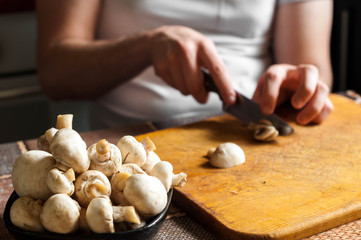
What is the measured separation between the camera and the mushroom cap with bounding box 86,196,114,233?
0.46 metres

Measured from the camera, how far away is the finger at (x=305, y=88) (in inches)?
37.2

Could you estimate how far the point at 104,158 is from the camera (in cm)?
51

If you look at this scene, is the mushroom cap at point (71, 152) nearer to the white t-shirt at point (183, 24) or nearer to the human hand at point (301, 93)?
the human hand at point (301, 93)

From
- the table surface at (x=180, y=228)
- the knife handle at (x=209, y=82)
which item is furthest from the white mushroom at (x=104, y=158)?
the knife handle at (x=209, y=82)

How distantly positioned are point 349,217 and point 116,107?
0.80 metres

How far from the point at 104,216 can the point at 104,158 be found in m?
0.07

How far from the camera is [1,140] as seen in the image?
1960 millimetres

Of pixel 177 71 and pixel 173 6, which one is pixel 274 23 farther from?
pixel 177 71

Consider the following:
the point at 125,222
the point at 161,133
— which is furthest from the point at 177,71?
the point at 125,222

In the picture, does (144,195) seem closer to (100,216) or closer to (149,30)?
(100,216)

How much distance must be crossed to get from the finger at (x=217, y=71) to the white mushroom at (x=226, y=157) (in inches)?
8.6

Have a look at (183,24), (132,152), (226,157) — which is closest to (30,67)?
(183,24)

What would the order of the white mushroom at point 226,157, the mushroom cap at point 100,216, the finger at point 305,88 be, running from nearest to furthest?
1. the mushroom cap at point 100,216
2. the white mushroom at point 226,157
3. the finger at point 305,88

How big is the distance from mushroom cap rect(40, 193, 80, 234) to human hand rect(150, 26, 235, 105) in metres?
0.54
